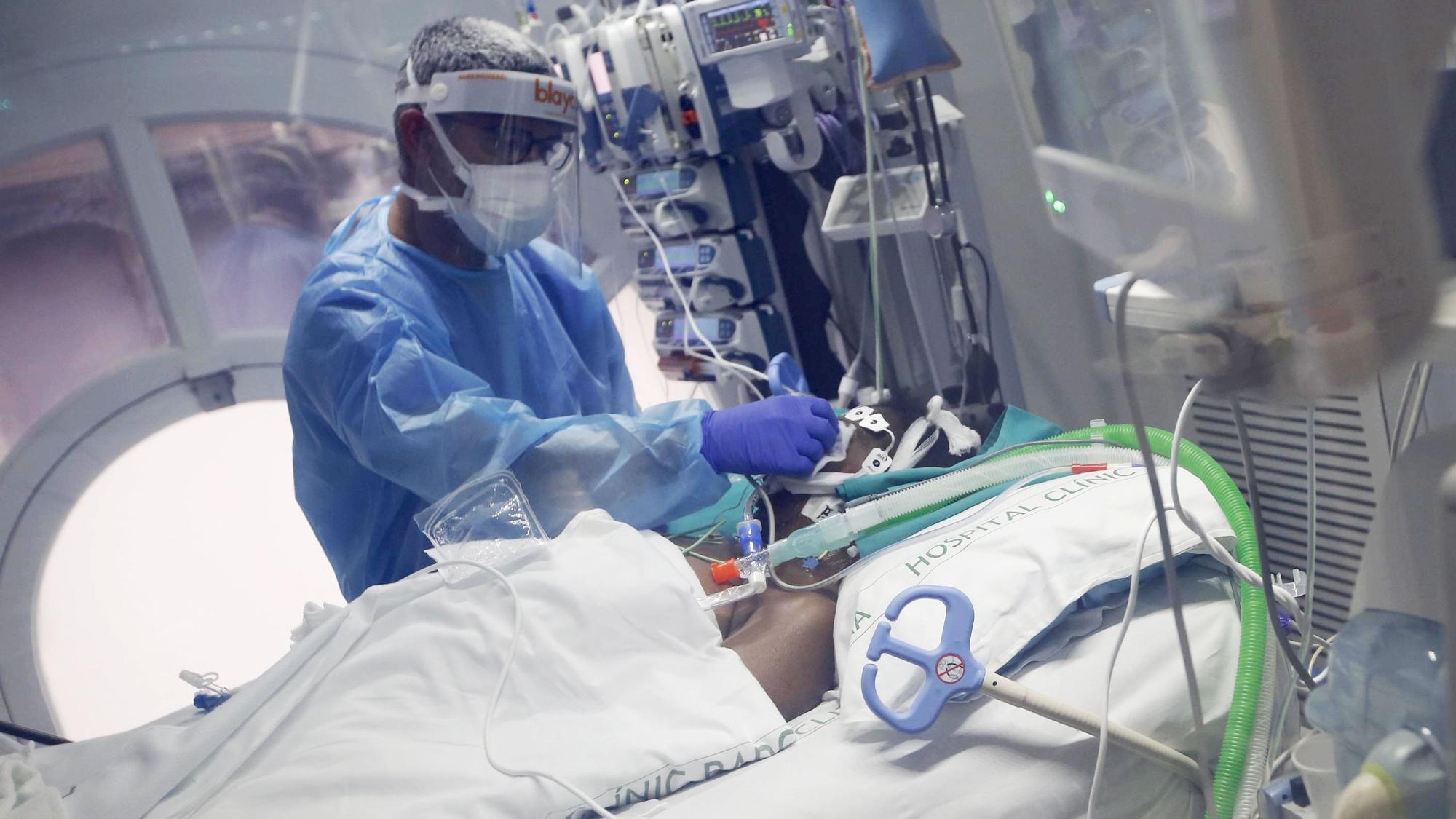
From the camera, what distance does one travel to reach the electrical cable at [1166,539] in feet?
2.52

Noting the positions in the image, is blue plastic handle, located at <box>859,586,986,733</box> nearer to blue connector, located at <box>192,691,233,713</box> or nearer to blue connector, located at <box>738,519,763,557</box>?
blue connector, located at <box>738,519,763,557</box>

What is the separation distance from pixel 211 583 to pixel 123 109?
3.61 feet

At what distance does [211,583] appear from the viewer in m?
2.38

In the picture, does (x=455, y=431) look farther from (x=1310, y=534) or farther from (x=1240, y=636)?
(x=1310, y=534)

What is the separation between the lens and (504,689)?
119cm

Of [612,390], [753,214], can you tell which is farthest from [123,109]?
[753,214]

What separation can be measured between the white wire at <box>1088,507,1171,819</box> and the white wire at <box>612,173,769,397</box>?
5.02 ft

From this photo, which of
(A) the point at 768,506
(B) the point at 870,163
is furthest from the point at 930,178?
(A) the point at 768,506

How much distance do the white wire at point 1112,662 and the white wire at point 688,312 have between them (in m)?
1.53

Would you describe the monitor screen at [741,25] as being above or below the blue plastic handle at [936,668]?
above

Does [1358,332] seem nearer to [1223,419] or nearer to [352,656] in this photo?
[352,656]

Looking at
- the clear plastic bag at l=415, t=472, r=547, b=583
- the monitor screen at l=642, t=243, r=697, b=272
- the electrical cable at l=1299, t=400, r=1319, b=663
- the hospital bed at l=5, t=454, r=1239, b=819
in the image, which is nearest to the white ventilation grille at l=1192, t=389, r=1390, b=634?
the electrical cable at l=1299, t=400, r=1319, b=663

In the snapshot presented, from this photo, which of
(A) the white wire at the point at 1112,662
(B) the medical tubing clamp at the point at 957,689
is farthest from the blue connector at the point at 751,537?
(A) the white wire at the point at 1112,662

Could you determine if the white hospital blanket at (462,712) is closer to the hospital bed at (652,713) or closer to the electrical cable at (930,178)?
the hospital bed at (652,713)
